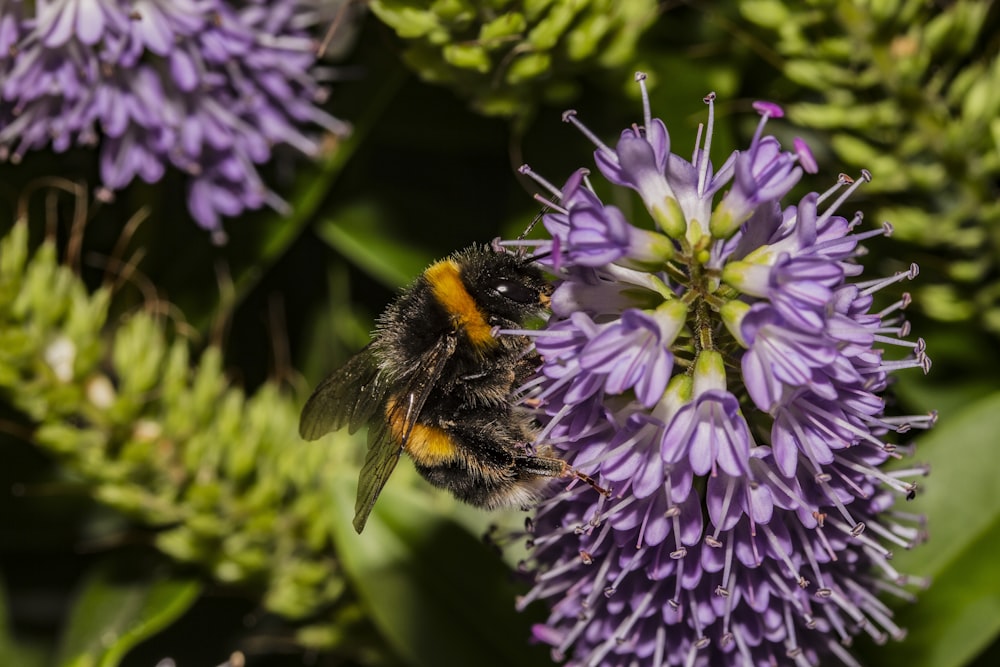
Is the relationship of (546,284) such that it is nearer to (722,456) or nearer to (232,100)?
(722,456)

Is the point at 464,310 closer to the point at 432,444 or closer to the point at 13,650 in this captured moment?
the point at 432,444

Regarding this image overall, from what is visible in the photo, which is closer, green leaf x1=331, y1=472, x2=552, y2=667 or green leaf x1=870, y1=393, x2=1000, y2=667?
green leaf x1=870, y1=393, x2=1000, y2=667

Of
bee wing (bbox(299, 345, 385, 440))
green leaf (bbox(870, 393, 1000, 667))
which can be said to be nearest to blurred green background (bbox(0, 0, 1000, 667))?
green leaf (bbox(870, 393, 1000, 667))

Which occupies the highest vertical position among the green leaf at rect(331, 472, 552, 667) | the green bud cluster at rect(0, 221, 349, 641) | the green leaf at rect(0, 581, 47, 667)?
the green bud cluster at rect(0, 221, 349, 641)

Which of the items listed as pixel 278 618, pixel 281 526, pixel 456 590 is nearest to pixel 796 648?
pixel 456 590

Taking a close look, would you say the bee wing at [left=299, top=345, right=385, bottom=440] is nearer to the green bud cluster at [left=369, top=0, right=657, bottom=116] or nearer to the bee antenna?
the bee antenna
